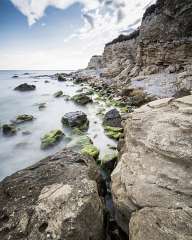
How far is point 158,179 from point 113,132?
5986mm

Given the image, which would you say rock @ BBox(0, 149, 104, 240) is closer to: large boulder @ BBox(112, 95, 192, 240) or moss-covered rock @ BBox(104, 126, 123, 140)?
large boulder @ BBox(112, 95, 192, 240)

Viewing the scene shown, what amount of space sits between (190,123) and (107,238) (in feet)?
10.4

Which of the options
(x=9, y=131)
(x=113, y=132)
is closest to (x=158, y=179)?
(x=113, y=132)

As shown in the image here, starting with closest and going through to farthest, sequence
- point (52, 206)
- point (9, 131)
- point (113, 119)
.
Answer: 1. point (52, 206)
2. point (113, 119)
3. point (9, 131)

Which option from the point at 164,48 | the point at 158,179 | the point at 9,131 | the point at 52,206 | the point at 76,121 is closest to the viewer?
the point at 52,206

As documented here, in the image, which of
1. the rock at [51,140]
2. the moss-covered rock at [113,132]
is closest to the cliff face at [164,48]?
the moss-covered rock at [113,132]

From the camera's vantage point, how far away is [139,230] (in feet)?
8.75

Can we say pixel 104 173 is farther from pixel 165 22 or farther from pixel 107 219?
→ pixel 165 22

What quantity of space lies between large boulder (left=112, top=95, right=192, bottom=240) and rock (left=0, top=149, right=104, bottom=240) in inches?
28.5

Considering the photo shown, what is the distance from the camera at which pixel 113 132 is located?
9.45m

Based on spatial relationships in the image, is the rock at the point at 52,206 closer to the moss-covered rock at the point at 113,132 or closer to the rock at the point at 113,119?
the moss-covered rock at the point at 113,132

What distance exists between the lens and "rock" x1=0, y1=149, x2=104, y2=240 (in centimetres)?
307

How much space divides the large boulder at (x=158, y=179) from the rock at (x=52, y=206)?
724 millimetres

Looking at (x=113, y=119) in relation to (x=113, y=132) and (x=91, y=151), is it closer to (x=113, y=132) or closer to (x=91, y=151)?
(x=113, y=132)
